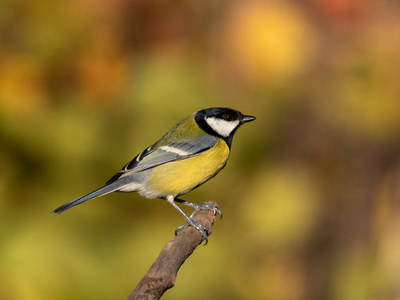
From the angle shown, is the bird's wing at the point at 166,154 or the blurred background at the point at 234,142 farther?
the blurred background at the point at 234,142

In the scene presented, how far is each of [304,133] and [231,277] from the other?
3.40 feet

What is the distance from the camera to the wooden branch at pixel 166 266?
4.86ft

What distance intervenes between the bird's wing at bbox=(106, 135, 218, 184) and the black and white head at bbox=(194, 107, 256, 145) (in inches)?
3.0

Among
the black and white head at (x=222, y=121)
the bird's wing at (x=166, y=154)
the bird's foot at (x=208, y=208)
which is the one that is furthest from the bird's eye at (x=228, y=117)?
the bird's foot at (x=208, y=208)

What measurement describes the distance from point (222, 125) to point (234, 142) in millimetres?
644

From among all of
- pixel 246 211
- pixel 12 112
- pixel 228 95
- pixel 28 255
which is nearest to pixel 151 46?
pixel 228 95

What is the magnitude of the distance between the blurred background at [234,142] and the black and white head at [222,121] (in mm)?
589

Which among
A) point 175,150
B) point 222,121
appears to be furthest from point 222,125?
point 175,150

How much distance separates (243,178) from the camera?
314cm

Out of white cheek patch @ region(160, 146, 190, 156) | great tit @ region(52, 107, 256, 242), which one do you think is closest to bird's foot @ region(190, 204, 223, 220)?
great tit @ region(52, 107, 256, 242)

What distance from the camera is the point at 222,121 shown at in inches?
94.7

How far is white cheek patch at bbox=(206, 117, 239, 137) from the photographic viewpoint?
7.87ft

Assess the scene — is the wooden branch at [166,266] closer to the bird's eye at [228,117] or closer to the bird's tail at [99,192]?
the bird's tail at [99,192]

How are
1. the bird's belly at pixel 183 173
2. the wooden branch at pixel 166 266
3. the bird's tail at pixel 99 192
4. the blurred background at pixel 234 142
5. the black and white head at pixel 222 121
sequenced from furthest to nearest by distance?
the blurred background at pixel 234 142, the black and white head at pixel 222 121, the bird's belly at pixel 183 173, the bird's tail at pixel 99 192, the wooden branch at pixel 166 266
